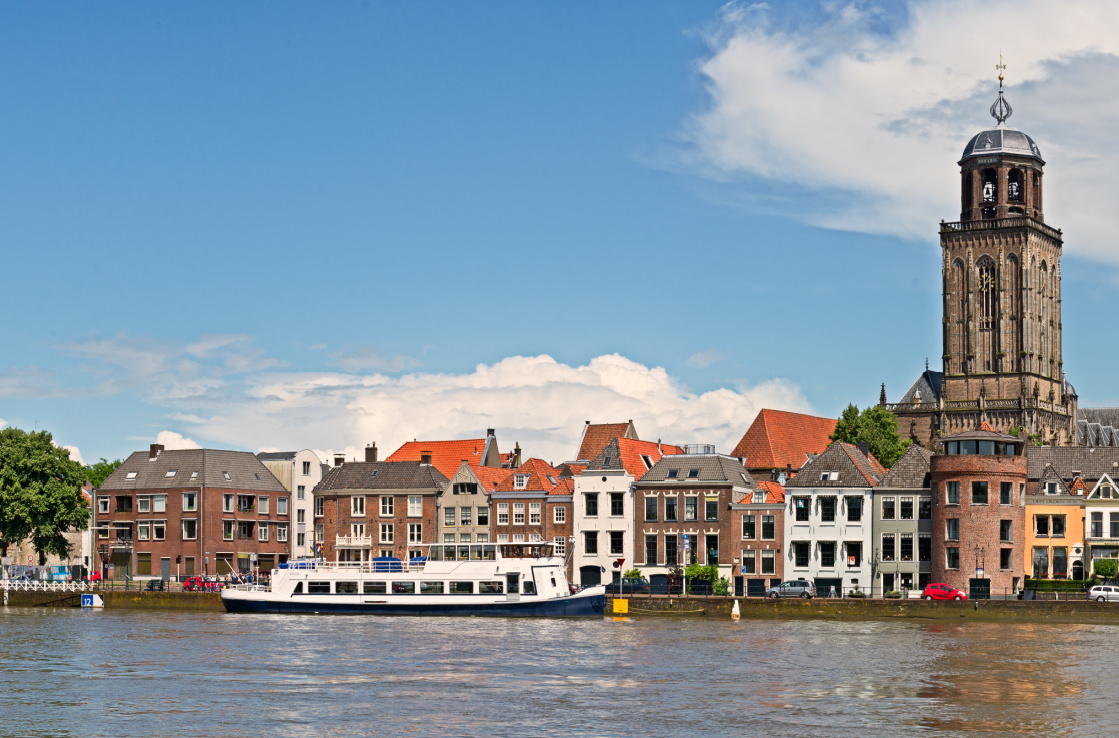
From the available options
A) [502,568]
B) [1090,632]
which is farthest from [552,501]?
[1090,632]

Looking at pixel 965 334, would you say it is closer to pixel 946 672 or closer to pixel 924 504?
pixel 924 504

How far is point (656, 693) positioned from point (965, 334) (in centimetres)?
14041

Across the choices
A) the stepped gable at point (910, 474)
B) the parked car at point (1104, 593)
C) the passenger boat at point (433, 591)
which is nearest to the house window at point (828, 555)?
the stepped gable at point (910, 474)

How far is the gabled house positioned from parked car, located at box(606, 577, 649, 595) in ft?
13.9

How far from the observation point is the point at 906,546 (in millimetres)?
110688

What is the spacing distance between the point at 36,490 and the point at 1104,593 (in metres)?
81.9

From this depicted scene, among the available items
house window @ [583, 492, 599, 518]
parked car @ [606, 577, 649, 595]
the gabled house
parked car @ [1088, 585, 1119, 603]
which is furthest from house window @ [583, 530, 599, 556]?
parked car @ [1088, 585, 1119, 603]

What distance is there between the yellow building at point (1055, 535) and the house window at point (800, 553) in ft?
50.6

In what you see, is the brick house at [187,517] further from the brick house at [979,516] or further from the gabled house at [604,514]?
the brick house at [979,516]

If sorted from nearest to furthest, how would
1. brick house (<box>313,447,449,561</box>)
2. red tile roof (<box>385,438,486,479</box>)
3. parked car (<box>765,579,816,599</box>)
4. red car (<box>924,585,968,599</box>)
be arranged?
1. red car (<box>924,585,968,599</box>)
2. parked car (<box>765,579,816,599</box>)
3. brick house (<box>313,447,449,561</box>)
4. red tile roof (<box>385,438,486,479</box>)

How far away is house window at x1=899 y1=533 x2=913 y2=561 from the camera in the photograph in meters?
110

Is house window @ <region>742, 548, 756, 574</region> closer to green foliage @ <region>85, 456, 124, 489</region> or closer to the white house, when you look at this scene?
the white house

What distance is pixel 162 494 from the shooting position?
440ft

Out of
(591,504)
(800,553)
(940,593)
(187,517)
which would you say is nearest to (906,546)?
(800,553)
